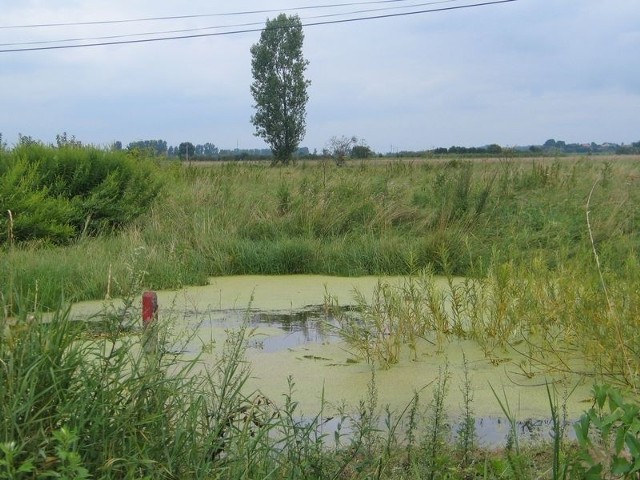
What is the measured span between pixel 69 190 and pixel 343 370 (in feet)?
21.2

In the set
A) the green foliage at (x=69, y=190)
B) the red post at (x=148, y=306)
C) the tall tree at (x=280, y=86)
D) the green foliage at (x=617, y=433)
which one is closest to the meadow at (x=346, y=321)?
the green foliage at (x=617, y=433)

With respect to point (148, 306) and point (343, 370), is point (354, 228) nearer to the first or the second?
point (343, 370)

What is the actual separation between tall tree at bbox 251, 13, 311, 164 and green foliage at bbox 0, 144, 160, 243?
32.5 m

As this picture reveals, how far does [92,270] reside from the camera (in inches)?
298

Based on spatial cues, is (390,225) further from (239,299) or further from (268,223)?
(239,299)

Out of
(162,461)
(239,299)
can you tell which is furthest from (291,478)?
(239,299)

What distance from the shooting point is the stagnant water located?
429 cm

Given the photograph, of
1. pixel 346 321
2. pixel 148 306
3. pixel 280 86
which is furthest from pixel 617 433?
pixel 280 86

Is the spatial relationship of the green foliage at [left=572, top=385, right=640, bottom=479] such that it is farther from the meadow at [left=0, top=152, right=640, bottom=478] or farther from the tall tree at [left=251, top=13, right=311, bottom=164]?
the tall tree at [left=251, top=13, right=311, bottom=164]

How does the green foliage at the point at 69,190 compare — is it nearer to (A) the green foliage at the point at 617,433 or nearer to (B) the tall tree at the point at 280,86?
(A) the green foliage at the point at 617,433

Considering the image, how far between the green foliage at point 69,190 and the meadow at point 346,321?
0.11 metres

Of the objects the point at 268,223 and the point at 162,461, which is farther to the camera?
the point at 268,223

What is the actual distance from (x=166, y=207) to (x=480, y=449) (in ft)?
25.7

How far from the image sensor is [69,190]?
1027 cm
